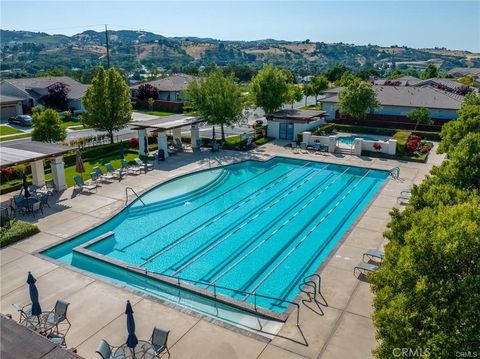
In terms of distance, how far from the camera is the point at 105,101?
111 feet

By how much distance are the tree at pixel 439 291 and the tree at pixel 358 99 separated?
117 feet

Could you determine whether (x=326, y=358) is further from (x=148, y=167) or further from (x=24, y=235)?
(x=148, y=167)

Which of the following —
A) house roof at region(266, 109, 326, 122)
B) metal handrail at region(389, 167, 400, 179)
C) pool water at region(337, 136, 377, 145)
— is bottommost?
metal handrail at region(389, 167, 400, 179)

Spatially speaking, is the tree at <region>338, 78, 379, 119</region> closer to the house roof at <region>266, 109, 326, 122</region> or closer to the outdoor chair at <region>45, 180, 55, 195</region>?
the house roof at <region>266, 109, 326, 122</region>

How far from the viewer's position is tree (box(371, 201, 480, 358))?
6.62 m

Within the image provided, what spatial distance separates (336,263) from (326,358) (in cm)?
566

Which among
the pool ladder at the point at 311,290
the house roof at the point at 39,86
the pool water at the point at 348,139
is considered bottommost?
the pool ladder at the point at 311,290

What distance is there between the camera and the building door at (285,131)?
39000mm

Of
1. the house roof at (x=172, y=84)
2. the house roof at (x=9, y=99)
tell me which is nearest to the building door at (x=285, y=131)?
the house roof at (x=172, y=84)

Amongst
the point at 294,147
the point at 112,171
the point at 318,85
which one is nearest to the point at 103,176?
the point at 112,171

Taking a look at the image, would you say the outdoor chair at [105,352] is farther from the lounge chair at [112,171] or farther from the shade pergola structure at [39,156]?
the lounge chair at [112,171]

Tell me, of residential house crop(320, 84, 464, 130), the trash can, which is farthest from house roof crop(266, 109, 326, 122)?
the trash can

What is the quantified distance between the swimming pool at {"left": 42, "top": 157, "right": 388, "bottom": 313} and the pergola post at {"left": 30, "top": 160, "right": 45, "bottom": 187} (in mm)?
6327

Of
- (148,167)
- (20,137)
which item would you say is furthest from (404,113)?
(20,137)
